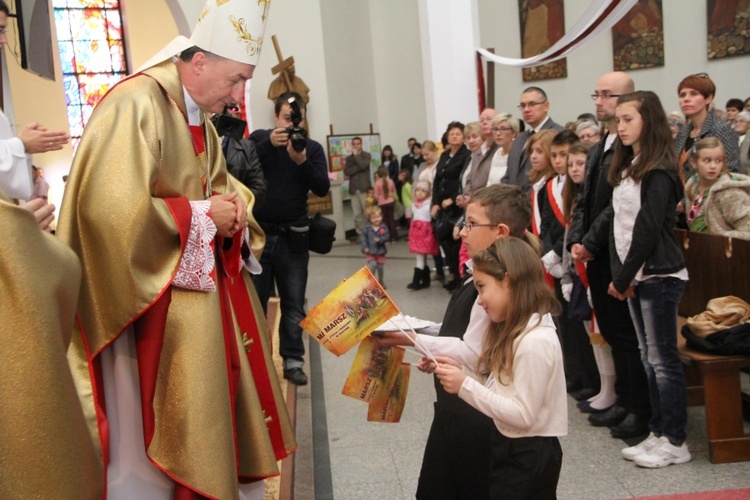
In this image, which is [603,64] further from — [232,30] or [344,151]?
[232,30]

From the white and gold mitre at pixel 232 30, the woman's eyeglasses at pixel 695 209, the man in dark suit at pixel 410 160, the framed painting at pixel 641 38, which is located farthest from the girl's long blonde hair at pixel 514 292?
the man in dark suit at pixel 410 160

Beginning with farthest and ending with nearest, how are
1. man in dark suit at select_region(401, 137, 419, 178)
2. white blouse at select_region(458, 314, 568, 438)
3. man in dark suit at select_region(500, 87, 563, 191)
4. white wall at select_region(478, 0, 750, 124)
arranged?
man in dark suit at select_region(401, 137, 419, 178) → white wall at select_region(478, 0, 750, 124) → man in dark suit at select_region(500, 87, 563, 191) → white blouse at select_region(458, 314, 568, 438)

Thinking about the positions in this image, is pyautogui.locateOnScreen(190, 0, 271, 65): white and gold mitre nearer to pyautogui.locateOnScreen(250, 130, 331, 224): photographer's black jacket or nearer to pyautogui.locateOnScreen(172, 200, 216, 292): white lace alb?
pyautogui.locateOnScreen(172, 200, 216, 292): white lace alb

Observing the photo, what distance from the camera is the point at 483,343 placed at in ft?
7.57

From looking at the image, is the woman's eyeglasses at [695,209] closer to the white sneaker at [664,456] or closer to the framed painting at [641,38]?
the white sneaker at [664,456]

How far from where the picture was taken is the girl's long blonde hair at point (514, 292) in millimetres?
2162

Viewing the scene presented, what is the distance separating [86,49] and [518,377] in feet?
48.0

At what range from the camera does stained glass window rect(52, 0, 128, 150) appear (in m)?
14.8

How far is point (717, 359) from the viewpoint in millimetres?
3342

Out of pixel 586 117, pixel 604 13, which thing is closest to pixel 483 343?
pixel 604 13

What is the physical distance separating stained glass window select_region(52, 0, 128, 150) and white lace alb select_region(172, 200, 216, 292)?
1325 cm

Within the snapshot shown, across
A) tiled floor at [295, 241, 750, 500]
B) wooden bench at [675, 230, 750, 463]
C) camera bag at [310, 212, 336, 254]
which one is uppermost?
camera bag at [310, 212, 336, 254]

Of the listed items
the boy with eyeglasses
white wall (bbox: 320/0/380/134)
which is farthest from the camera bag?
white wall (bbox: 320/0/380/134)

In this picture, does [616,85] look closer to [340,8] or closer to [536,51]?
[536,51]
